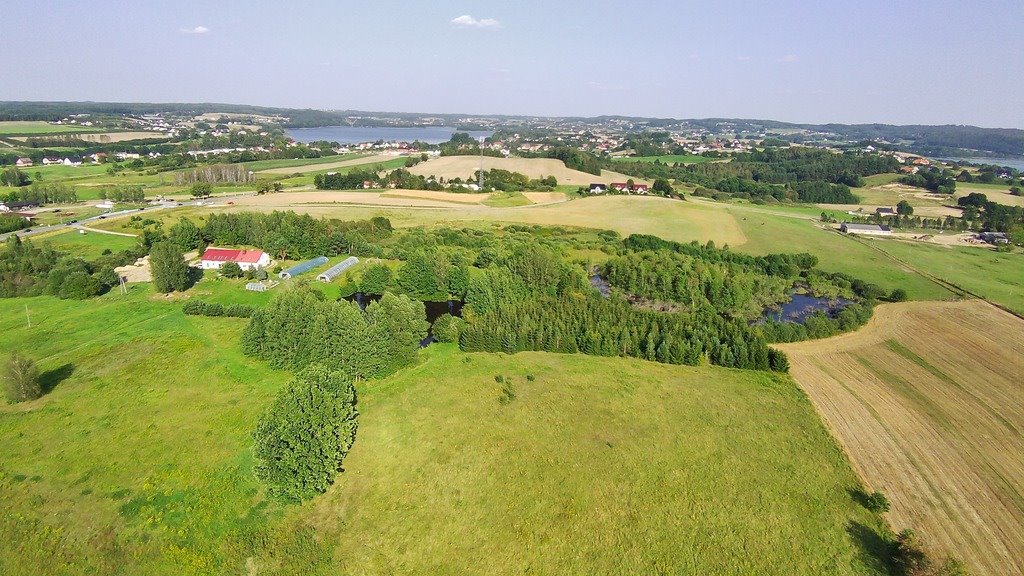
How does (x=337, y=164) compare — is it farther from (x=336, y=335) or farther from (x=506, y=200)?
(x=336, y=335)

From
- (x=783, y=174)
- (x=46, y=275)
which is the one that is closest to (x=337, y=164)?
(x=46, y=275)

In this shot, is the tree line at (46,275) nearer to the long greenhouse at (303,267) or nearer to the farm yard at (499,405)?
the farm yard at (499,405)

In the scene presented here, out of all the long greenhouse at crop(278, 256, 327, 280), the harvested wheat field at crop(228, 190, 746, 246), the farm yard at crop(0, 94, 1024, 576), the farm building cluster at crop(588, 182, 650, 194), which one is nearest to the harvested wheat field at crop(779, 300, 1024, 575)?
the farm yard at crop(0, 94, 1024, 576)

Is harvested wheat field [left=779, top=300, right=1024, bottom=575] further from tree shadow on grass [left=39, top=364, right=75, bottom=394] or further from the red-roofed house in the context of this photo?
the red-roofed house

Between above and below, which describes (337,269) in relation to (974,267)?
below

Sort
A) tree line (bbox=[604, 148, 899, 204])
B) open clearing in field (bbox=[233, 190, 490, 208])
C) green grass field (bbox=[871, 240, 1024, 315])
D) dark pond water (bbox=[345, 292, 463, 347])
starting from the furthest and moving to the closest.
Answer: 1. tree line (bbox=[604, 148, 899, 204])
2. open clearing in field (bbox=[233, 190, 490, 208])
3. green grass field (bbox=[871, 240, 1024, 315])
4. dark pond water (bbox=[345, 292, 463, 347])

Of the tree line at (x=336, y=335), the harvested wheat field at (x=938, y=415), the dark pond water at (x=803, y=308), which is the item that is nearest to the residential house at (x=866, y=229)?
the dark pond water at (x=803, y=308)

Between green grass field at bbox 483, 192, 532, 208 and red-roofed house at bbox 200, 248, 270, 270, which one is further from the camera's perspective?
green grass field at bbox 483, 192, 532, 208
